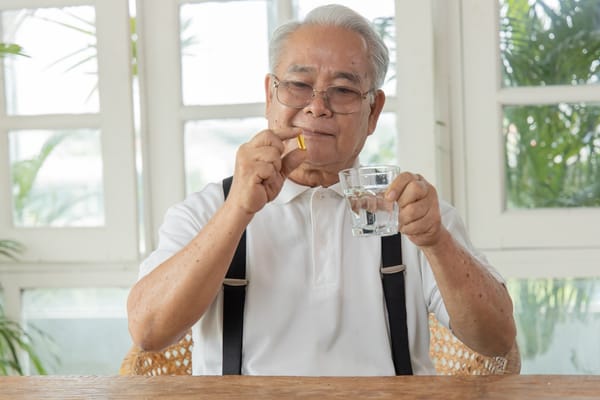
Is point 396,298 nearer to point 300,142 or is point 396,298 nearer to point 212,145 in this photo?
point 300,142

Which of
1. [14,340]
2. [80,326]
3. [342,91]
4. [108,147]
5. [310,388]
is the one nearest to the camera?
[310,388]

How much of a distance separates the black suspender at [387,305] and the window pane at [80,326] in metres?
1.23

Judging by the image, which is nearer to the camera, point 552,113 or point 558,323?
point 552,113

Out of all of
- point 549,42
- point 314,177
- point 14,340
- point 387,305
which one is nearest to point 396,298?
point 387,305

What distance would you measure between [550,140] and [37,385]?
1.90 m

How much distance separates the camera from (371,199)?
5.25ft

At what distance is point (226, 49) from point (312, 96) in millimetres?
1009

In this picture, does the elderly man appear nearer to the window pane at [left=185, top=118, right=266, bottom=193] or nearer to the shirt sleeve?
the shirt sleeve

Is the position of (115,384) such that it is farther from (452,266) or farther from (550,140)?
(550,140)

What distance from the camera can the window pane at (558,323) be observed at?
2.83 meters

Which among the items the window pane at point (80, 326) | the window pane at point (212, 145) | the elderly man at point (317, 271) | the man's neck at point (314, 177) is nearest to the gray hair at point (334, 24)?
the elderly man at point (317, 271)

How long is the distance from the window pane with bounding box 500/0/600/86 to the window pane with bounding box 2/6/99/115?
4.44 ft

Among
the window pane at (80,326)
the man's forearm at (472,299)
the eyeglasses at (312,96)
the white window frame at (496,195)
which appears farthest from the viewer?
the window pane at (80,326)

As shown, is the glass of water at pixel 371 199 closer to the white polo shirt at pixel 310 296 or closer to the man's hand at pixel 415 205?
the man's hand at pixel 415 205
